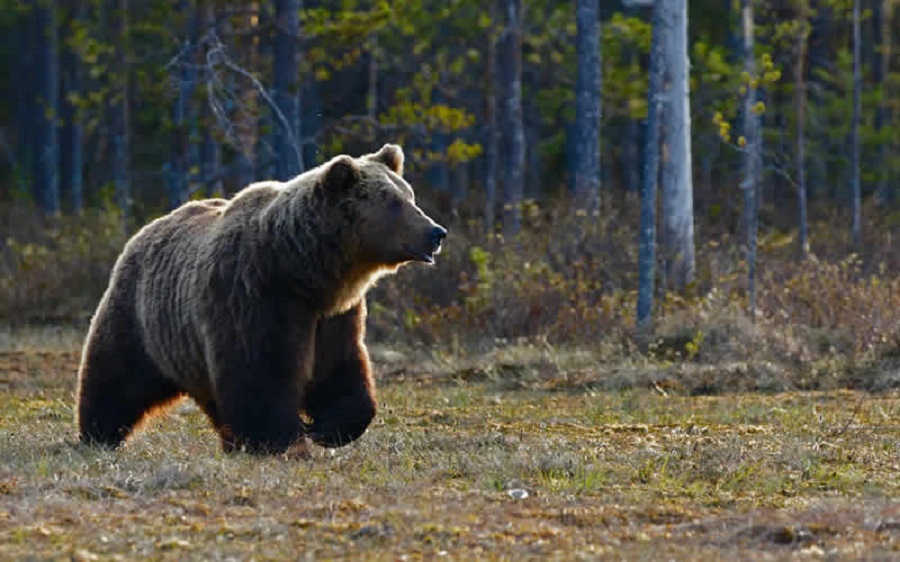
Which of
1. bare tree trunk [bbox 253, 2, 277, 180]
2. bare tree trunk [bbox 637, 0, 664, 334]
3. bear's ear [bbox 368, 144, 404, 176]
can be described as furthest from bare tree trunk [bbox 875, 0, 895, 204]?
bear's ear [bbox 368, 144, 404, 176]

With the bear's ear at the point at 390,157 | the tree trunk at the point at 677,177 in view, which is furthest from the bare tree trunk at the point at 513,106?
the bear's ear at the point at 390,157

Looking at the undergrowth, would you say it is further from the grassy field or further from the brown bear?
the brown bear

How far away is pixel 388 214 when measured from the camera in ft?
27.7

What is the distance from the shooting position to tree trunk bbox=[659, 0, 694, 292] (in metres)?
16.4

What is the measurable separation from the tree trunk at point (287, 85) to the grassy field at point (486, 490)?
728 cm

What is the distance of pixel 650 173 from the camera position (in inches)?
552

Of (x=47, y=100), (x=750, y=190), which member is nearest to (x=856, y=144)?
(x=750, y=190)

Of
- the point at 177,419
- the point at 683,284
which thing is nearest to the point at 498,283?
the point at 683,284

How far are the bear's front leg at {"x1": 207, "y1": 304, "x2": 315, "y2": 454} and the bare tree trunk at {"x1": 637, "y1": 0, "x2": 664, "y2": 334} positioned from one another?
6354mm

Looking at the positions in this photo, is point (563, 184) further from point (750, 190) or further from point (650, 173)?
point (650, 173)

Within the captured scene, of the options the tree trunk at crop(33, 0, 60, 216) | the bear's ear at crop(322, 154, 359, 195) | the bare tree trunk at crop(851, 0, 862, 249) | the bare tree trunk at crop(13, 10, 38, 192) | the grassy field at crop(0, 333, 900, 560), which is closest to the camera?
the grassy field at crop(0, 333, 900, 560)

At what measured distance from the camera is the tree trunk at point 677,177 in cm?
1641

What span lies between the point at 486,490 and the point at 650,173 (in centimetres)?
725

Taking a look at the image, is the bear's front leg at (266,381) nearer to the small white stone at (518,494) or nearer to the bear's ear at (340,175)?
the bear's ear at (340,175)
